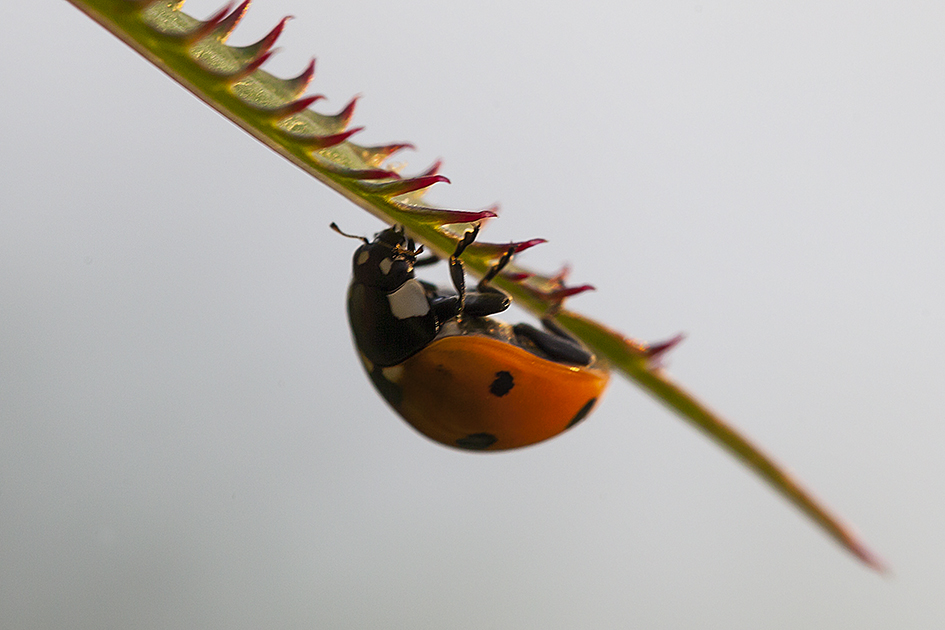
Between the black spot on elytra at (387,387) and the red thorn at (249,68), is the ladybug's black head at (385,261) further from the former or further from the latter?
the red thorn at (249,68)

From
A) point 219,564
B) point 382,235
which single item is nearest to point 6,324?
point 219,564

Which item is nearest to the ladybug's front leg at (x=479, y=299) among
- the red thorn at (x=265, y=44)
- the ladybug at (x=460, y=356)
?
the ladybug at (x=460, y=356)

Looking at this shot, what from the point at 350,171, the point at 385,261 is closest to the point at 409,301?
the point at 385,261

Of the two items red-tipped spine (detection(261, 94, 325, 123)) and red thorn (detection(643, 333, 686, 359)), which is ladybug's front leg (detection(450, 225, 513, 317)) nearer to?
red thorn (detection(643, 333, 686, 359))

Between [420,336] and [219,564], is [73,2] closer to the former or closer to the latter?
[420,336]

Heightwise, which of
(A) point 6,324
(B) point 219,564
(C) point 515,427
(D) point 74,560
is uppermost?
(C) point 515,427

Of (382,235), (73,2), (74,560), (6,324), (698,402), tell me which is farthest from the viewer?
(74,560)

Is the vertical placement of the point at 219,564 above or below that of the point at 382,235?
below
